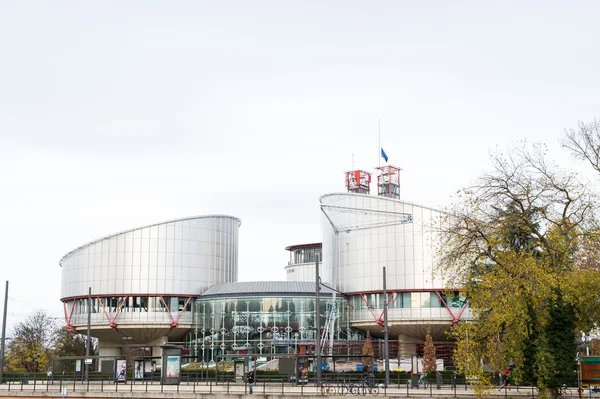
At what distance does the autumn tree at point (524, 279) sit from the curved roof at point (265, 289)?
56.8m

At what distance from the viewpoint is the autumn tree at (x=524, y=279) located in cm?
3491

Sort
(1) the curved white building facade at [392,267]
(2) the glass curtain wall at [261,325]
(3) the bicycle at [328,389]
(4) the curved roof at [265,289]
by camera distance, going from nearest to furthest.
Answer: (3) the bicycle at [328,389], (1) the curved white building facade at [392,267], (2) the glass curtain wall at [261,325], (4) the curved roof at [265,289]

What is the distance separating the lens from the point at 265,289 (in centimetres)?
9619

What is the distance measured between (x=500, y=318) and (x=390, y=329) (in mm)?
59837

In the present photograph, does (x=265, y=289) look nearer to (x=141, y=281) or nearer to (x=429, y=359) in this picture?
(x=141, y=281)

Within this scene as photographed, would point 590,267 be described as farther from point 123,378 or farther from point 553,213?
point 123,378

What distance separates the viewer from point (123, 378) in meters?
56.3

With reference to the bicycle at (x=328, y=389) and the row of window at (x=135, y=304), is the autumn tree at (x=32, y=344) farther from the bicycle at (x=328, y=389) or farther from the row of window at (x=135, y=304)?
the bicycle at (x=328, y=389)

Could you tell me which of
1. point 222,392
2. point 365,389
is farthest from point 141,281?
point 365,389

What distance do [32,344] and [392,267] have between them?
51.6 m

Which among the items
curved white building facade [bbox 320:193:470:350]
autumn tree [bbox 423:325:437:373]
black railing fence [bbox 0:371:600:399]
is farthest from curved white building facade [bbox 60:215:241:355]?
autumn tree [bbox 423:325:437:373]

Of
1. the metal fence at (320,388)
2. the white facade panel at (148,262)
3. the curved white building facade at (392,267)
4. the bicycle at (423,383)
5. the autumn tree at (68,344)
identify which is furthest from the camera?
the autumn tree at (68,344)

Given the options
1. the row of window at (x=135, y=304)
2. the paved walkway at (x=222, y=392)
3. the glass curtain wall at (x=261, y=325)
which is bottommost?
the paved walkway at (x=222, y=392)

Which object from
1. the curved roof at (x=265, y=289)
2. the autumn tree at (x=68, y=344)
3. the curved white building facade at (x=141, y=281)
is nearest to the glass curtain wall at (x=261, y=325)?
the curved roof at (x=265, y=289)
